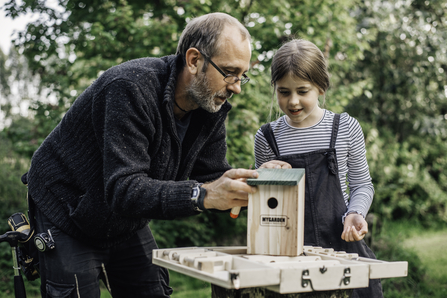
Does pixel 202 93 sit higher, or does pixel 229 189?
pixel 202 93

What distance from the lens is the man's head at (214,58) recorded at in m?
2.17

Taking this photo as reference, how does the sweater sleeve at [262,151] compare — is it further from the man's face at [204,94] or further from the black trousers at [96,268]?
the black trousers at [96,268]

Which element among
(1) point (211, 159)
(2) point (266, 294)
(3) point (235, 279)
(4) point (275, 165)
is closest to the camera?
(3) point (235, 279)

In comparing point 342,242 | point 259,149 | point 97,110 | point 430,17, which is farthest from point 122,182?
point 430,17

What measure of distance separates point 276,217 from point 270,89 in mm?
3277

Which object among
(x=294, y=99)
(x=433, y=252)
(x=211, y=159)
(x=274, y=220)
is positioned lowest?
(x=433, y=252)

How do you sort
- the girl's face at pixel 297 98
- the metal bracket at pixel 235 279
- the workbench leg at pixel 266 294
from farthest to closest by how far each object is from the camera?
1. the girl's face at pixel 297 98
2. the workbench leg at pixel 266 294
3. the metal bracket at pixel 235 279

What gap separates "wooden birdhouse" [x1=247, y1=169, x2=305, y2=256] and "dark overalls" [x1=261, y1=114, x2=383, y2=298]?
14.3 inches

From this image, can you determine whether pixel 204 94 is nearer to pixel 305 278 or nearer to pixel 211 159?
pixel 211 159

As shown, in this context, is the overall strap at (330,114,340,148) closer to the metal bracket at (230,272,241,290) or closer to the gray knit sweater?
the gray knit sweater

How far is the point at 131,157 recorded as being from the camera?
6.21ft

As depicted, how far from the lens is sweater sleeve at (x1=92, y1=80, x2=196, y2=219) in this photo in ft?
5.82

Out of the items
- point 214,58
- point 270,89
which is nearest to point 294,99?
point 214,58

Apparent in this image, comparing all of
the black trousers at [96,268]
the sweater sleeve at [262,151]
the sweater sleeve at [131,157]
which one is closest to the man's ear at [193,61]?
the sweater sleeve at [131,157]
